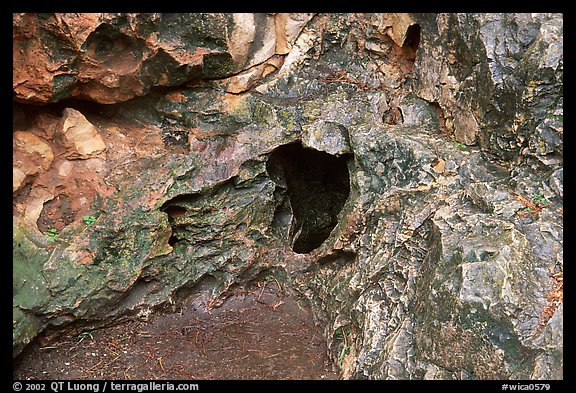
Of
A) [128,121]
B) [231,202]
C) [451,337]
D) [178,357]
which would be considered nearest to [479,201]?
[451,337]

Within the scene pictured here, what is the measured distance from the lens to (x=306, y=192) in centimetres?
576

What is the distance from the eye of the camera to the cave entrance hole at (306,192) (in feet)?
17.8

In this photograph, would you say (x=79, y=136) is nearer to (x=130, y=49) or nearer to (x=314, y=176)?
(x=130, y=49)

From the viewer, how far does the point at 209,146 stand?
5059 millimetres

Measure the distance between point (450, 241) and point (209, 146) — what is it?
2414 mm

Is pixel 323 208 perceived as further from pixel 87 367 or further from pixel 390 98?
pixel 87 367

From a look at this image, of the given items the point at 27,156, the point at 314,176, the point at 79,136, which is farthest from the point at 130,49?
the point at 314,176

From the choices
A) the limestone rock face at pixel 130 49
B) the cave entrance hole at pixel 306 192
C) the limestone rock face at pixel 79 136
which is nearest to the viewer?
the limestone rock face at pixel 130 49

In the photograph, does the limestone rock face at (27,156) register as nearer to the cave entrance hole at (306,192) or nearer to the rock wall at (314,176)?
the rock wall at (314,176)

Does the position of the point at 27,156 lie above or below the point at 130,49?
below

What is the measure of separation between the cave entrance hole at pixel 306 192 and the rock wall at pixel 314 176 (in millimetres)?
21

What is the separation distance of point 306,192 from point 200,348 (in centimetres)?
194

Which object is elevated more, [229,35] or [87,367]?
[229,35]

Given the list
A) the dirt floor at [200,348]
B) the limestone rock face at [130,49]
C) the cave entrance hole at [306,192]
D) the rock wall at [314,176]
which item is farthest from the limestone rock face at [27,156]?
the cave entrance hole at [306,192]
